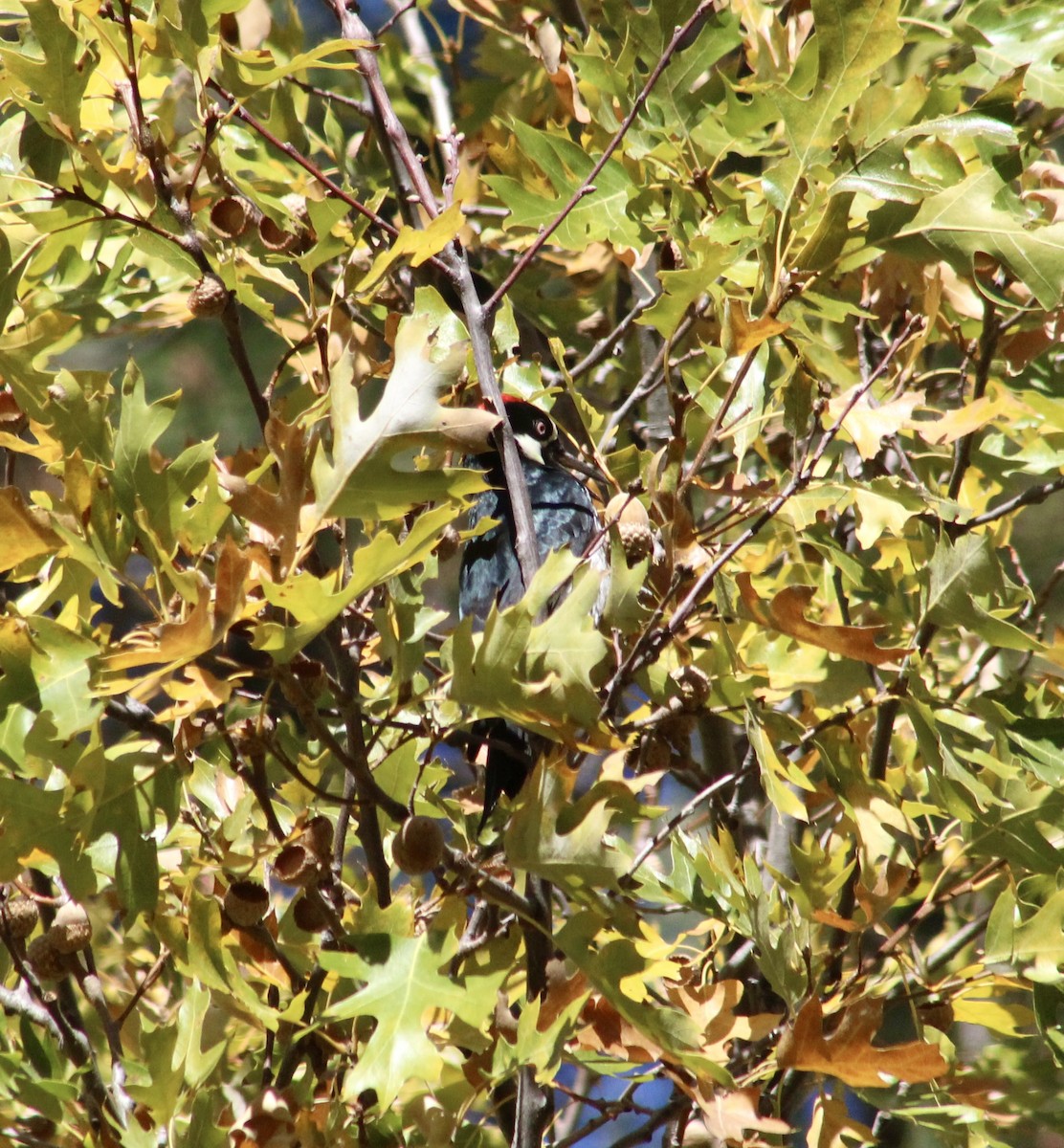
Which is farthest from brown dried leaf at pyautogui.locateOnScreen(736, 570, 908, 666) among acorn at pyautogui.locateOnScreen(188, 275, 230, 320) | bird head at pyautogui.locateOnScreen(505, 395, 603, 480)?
bird head at pyautogui.locateOnScreen(505, 395, 603, 480)

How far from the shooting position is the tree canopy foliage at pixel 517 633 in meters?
1.19

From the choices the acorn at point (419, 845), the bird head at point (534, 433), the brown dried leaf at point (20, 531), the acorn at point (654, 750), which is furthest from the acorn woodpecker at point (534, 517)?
the brown dried leaf at point (20, 531)

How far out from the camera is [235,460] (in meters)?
1.57

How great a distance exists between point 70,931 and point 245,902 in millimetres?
222

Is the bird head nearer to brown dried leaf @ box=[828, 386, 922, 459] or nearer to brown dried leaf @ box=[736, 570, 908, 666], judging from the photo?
brown dried leaf @ box=[828, 386, 922, 459]

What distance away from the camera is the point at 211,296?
137 cm

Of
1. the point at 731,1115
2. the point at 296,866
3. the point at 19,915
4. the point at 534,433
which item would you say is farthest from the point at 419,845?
the point at 534,433

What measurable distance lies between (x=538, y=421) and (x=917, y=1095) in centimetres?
196

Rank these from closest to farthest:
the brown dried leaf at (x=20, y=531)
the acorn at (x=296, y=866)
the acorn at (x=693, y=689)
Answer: the brown dried leaf at (x=20, y=531)
the acorn at (x=296, y=866)
the acorn at (x=693, y=689)

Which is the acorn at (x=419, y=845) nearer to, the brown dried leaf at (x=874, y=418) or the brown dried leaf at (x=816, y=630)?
the brown dried leaf at (x=816, y=630)

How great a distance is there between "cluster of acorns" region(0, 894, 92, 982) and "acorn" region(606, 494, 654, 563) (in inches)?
30.0

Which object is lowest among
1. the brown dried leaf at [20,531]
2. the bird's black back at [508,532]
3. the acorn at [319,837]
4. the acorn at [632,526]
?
the bird's black back at [508,532]

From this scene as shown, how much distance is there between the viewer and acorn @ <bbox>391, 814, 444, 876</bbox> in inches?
49.1

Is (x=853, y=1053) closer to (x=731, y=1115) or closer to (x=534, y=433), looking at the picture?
(x=731, y=1115)
